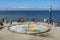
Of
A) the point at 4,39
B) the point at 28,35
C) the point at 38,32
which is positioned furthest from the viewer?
the point at 38,32

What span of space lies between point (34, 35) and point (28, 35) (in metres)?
0.76

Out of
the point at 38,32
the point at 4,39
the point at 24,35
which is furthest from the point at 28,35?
the point at 4,39

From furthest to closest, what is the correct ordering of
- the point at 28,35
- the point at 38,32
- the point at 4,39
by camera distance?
1. the point at 38,32
2. the point at 28,35
3. the point at 4,39

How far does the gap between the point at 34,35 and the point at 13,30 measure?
3793 millimetres

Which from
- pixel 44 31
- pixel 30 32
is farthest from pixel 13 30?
pixel 44 31

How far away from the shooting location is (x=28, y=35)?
20438mm

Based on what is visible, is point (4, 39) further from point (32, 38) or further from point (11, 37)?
point (32, 38)

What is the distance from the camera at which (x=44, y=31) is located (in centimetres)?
2250

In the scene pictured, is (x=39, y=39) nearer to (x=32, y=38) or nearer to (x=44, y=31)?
(x=32, y=38)

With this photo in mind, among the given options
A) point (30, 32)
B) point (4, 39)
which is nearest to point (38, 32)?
point (30, 32)

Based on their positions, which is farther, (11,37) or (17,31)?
(17,31)

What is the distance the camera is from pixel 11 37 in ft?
63.9

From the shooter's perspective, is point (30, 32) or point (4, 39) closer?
point (4, 39)

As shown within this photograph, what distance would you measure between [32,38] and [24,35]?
5.87ft
